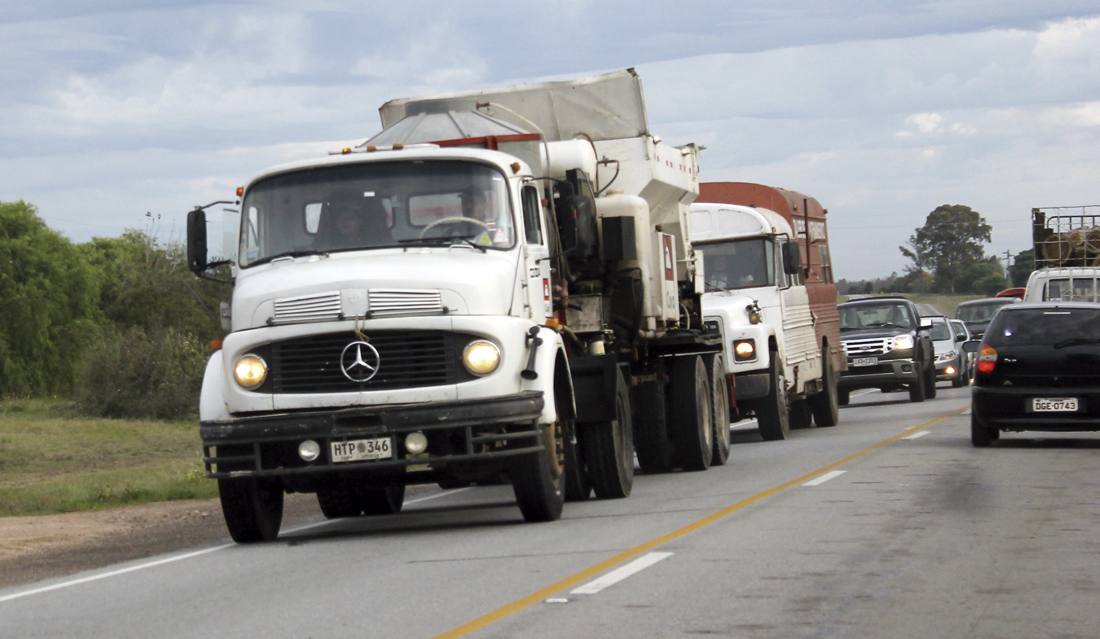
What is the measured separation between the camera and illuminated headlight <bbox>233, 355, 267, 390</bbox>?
10.9 metres

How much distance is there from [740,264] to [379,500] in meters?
8.52

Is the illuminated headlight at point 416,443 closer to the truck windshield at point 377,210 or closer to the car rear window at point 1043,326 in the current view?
the truck windshield at point 377,210

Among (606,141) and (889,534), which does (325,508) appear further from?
(889,534)

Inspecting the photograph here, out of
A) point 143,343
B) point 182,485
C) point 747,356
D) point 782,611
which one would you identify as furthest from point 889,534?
point 143,343

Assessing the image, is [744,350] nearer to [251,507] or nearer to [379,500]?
[379,500]

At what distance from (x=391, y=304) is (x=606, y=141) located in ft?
15.6

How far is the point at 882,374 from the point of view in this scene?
96.7 feet

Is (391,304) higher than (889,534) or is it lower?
higher

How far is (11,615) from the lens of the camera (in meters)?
8.59

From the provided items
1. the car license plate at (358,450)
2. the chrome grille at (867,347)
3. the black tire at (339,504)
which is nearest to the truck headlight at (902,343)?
the chrome grille at (867,347)

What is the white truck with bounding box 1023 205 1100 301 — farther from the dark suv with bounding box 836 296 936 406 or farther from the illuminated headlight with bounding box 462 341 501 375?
the illuminated headlight with bounding box 462 341 501 375

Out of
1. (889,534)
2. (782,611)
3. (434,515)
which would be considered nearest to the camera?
(782,611)

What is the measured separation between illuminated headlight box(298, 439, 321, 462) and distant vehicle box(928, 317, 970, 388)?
27.2 m

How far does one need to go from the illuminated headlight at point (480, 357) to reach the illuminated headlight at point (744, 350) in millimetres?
9255
